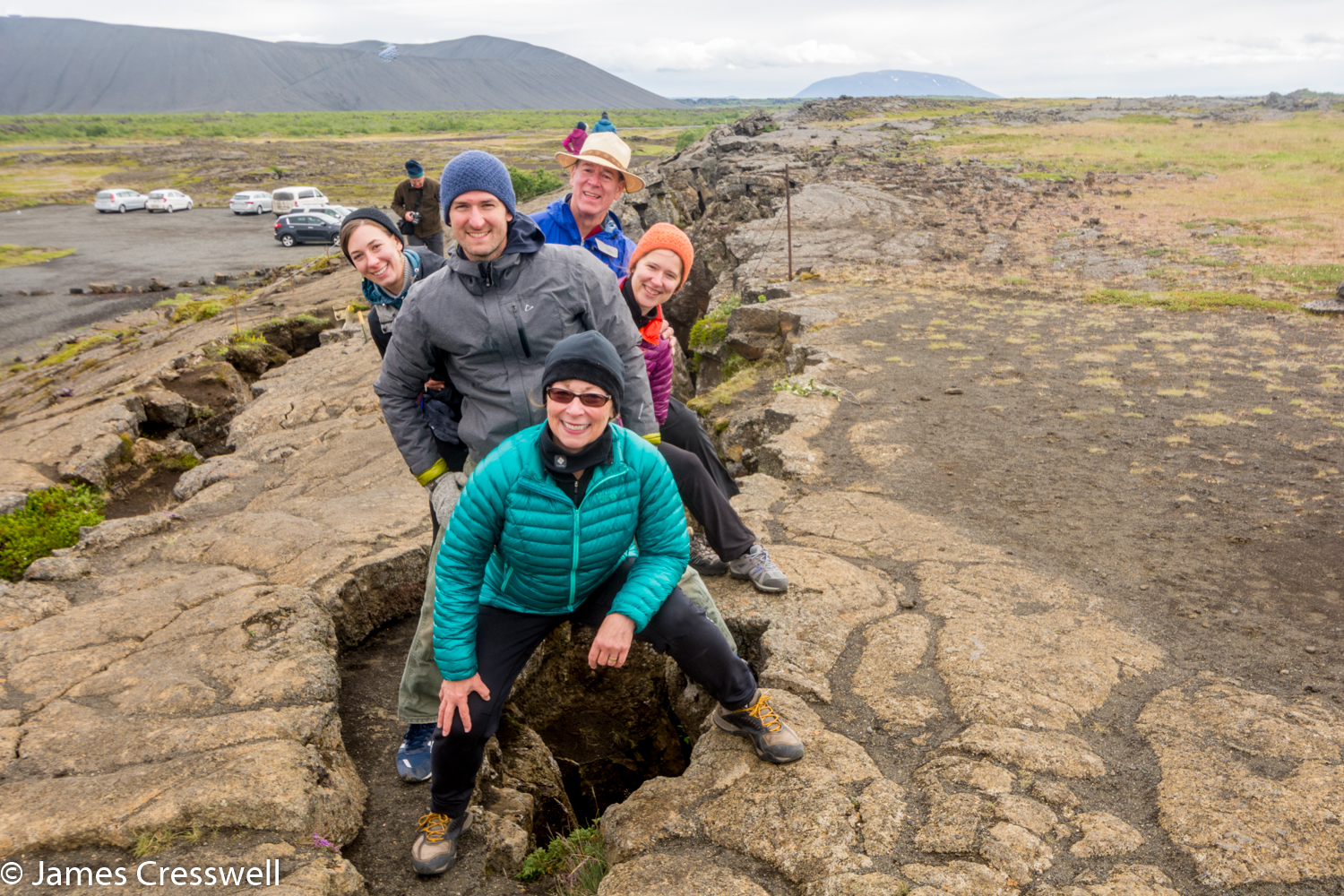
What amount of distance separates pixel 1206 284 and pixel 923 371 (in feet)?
23.0

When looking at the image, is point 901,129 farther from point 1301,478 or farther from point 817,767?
point 817,767

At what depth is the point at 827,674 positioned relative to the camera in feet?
12.4

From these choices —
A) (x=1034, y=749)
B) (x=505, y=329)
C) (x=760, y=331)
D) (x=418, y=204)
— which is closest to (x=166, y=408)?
(x=418, y=204)

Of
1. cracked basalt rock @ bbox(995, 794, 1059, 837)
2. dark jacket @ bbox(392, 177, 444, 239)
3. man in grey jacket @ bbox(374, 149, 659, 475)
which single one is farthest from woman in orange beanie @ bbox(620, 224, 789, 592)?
dark jacket @ bbox(392, 177, 444, 239)

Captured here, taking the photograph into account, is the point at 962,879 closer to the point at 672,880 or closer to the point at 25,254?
the point at 672,880

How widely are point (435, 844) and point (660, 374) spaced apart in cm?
238

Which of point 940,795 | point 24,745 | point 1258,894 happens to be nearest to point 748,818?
point 940,795

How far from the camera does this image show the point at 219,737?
3.30 metres

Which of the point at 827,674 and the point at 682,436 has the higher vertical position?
the point at 682,436

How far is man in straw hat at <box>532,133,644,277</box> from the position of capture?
13.3ft

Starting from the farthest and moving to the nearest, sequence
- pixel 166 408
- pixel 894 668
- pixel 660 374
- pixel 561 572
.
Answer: pixel 166 408, pixel 660 374, pixel 894 668, pixel 561 572

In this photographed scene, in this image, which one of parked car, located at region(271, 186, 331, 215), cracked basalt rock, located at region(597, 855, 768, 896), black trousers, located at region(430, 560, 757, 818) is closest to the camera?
cracked basalt rock, located at region(597, 855, 768, 896)

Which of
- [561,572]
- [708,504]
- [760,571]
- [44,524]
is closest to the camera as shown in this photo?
[561,572]

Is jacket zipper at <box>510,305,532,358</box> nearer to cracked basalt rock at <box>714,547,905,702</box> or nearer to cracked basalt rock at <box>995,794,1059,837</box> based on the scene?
cracked basalt rock at <box>714,547,905,702</box>
